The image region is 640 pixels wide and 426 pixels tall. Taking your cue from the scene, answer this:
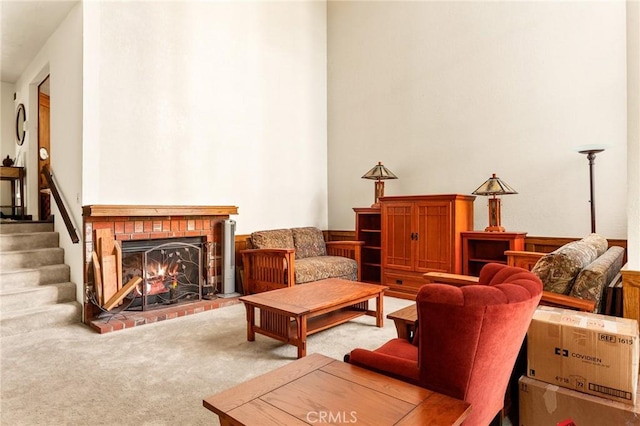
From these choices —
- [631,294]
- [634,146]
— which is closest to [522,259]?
[631,294]

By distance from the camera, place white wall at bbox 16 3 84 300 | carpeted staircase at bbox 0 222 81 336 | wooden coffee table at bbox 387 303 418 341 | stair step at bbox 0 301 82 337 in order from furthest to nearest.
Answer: white wall at bbox 16 3 84 300, carpeted staircase at bbox 0 222 81 336, stair step at bbox 0 301 82 337, wooden coffee table at bbox 387 303 418 341

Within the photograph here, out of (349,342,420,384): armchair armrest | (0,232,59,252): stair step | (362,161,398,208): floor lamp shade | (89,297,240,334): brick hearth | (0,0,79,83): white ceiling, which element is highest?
(0,0,79,83): white ceiling

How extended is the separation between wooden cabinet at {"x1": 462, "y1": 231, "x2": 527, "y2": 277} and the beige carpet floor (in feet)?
4.81

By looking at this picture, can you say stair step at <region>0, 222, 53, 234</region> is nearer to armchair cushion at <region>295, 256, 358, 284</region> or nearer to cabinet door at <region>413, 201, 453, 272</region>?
armchair cushion at <region>295, 256, 358, 284</region>

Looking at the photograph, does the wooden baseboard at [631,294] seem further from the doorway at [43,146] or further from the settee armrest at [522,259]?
the doorway at [43,146]

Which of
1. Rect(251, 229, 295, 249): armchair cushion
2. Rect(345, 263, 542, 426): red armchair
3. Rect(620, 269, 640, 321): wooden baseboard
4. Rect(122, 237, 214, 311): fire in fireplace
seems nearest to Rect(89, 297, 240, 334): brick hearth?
Rect(122, 237, 214, 311): fire in fireplace

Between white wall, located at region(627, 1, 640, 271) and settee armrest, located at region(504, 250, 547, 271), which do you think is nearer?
white wall, located at region(627, 1, 640, 271)

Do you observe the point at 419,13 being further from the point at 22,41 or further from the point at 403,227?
the point at 22,41

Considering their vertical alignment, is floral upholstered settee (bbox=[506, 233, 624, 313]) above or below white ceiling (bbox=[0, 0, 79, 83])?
below

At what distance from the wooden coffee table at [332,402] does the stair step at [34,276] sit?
3591 mm

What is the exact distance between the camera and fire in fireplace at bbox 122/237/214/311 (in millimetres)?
3938

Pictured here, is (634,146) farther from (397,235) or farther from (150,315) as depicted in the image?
(150,315)

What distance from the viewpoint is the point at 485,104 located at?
14.9 feet

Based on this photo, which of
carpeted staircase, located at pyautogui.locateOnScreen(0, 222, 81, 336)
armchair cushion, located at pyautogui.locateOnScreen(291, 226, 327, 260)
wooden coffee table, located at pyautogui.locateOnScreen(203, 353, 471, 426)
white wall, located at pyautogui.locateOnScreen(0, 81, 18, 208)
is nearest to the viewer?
wooden coffee table, located at pyautogui.locateOnScreen(203, 353, 471, 426)
